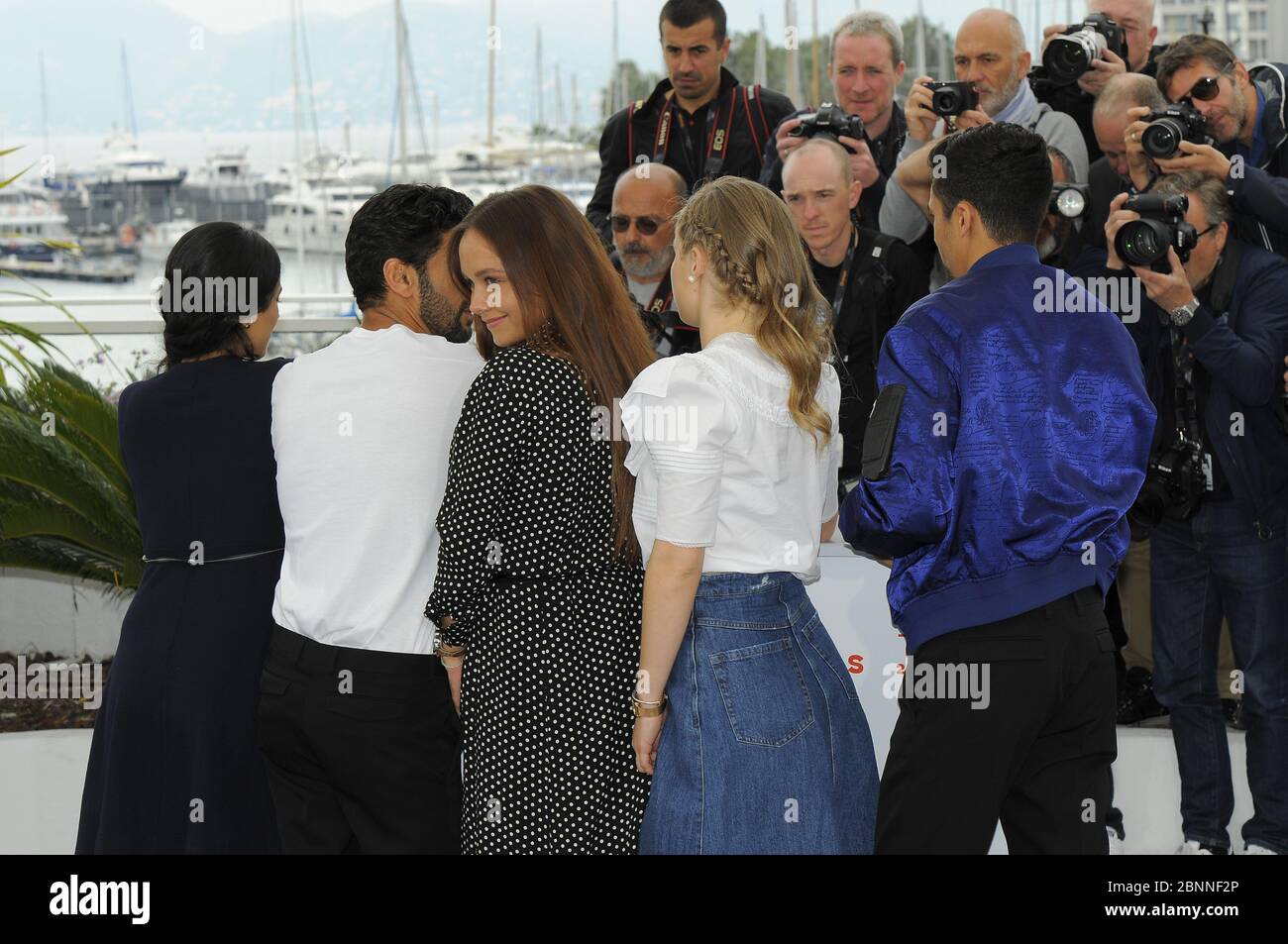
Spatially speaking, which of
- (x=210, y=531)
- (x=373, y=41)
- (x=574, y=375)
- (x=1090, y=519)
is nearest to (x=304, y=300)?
(x=210, y=531)

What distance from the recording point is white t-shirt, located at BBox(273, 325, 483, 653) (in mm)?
2215

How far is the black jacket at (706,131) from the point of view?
4.55 meters

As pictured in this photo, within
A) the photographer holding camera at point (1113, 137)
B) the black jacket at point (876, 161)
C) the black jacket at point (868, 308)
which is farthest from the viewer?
the black jacket at point (876, 161)

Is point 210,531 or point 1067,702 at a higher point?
point 210,531

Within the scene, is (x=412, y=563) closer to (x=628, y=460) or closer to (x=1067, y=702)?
(x=628, y=460)

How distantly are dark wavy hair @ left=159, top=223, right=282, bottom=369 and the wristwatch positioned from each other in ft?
7.11

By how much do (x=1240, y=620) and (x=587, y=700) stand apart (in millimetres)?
2079

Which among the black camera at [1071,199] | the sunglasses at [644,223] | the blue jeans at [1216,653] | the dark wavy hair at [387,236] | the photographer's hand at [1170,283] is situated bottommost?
the blue jeans at [1216,653]

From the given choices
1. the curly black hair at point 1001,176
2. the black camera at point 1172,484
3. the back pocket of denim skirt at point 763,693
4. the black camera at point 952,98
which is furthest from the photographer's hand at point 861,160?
the back pocket of denim skirt at point 763,693

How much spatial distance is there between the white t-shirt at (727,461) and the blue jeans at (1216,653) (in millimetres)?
1716

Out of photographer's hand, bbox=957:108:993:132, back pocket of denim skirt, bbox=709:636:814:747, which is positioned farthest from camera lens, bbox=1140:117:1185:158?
back pocket of denim skirt, bbox=709:636:814:747

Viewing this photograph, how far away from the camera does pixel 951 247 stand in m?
2.26

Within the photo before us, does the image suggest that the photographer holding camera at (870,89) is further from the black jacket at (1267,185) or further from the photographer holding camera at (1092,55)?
the black jacket at (1267,185)

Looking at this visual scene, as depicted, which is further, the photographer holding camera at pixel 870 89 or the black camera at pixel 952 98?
the photographer holding camera at pixel 870 89
